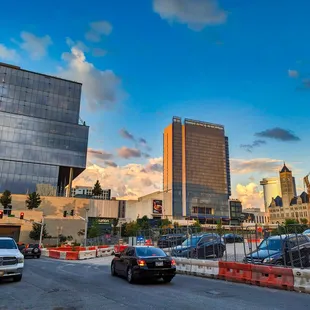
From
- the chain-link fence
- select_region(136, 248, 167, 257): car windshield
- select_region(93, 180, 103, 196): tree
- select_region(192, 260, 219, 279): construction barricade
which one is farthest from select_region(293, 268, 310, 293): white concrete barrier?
select_region(93, 180, 103, 196): tree

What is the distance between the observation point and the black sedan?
38.3 ft

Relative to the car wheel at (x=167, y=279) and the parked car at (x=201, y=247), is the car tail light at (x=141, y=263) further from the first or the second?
the parked car at (x=201, y=247)

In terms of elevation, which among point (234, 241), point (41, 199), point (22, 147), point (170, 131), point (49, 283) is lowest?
point (49, 283)

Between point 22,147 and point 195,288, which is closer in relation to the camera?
point 195,288

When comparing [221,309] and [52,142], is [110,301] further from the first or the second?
[52,142]

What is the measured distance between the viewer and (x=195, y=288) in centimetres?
1077

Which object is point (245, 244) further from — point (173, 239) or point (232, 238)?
point (173, 239)

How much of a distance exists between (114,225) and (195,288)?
320 feet

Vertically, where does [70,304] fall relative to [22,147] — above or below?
below

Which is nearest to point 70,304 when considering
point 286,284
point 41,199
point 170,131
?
point 286,284

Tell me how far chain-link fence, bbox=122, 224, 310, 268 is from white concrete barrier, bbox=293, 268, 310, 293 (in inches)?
43.3

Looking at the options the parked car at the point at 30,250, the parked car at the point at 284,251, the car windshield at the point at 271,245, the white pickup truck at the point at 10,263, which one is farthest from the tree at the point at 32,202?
the car windshield at the point at 271,245

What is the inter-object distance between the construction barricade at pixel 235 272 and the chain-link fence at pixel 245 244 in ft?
3.88

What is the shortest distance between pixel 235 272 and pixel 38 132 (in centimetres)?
9360
